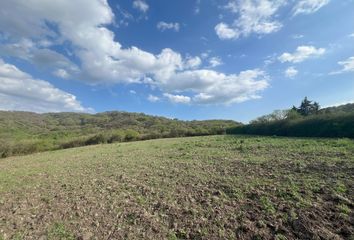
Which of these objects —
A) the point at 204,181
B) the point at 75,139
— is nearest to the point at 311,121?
the point at 204,181

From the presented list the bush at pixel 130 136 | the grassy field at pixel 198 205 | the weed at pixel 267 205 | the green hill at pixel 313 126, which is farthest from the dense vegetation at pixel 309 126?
the weed at pixel 267 205

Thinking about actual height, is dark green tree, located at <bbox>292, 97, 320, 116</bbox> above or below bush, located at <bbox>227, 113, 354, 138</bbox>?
above

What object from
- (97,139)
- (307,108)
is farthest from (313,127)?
(97,139)

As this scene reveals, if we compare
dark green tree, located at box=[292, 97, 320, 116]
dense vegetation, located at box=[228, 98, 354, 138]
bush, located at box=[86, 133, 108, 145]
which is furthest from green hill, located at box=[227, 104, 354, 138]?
bush, located at box=[86, 133, 108, 145]

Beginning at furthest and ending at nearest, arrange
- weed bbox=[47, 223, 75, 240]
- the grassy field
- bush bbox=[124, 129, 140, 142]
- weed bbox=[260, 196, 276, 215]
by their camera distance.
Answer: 1. bush bbox=[124, 129, 140, 142]
2. weed bbox=[260, 196, 276, 215]
3. weed bbox=[47, 223, 75, 240]
4. the grassy field

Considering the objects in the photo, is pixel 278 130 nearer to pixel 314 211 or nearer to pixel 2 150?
pixel 314 211

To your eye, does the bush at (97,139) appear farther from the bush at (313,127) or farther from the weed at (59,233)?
the weed at (59,233)

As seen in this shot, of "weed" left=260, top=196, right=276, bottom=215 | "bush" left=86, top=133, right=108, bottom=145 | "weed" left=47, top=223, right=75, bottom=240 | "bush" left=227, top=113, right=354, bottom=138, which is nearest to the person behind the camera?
"weed" left=47, top=223, right=75, bottom=240

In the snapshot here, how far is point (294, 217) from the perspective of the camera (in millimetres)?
5418

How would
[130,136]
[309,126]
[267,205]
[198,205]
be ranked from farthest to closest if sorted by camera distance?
[130,136] → [309,126] → [198,205] → [267,205]

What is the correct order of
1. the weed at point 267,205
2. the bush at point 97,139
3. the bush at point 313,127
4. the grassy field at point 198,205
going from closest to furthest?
the grassy field at point 198,205 < the weed at point 267,205 < the bush at point 313,127 < the bush at point 97,139

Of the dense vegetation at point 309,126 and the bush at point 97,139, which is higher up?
the dense vegetation at point 309,126

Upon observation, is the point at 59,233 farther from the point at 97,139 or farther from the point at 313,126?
the point at 97,139

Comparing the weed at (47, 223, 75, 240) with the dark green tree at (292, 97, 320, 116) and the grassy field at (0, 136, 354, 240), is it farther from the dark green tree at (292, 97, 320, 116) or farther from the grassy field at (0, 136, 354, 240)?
the dark green tree at (292, 97, 320, 116)
